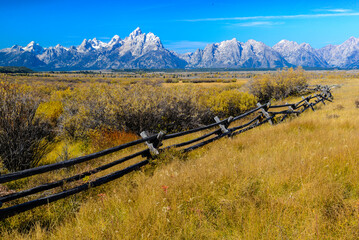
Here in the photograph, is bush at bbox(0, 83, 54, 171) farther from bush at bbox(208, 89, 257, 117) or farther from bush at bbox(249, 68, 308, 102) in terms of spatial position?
bush at bbox(249, 68, 308, 102)

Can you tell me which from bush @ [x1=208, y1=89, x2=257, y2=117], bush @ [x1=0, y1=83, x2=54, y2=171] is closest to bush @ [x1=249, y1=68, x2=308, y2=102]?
bush @ [x1=208, y1=89, x2=257, y2=117]

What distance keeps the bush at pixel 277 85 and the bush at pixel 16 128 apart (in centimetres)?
2644

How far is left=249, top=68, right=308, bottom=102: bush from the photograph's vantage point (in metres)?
27.0

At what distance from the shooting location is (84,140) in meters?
9.83

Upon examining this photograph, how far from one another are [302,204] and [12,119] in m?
7.49

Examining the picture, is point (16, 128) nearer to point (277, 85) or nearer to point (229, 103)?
point (229, 103)

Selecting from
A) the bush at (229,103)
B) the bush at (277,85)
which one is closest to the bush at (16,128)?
the bush at (229,103)

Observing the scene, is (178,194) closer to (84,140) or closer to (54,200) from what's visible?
(54,200)

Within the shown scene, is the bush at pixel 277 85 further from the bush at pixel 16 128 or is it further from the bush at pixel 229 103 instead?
the bush at pixel 16 128

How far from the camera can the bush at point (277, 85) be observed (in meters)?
27.0

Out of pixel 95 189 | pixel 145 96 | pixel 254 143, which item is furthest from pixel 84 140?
pixel 254 143

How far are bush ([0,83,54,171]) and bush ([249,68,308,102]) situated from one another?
2644 centimetres

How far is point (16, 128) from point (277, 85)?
92.2 feet

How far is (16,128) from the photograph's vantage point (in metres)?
6.04
